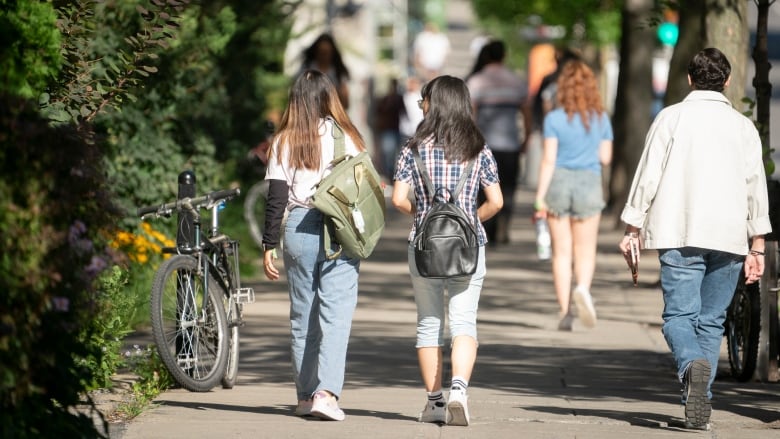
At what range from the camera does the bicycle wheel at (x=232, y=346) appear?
856cm

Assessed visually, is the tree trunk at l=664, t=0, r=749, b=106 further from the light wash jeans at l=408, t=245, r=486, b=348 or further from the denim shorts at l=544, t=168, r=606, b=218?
the light wash jeans at l=408, t=245, r=486, b=348

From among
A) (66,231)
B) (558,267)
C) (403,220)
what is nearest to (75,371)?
(66,231)

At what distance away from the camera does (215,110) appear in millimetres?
14602

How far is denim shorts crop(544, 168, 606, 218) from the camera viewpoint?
37.8ft

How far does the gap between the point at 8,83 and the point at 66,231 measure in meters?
0.56

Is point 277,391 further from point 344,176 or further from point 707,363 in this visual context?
point 707,363

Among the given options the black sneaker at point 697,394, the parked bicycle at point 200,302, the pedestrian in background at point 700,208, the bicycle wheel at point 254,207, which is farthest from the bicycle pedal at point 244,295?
the bicycle wheel at point 254,207

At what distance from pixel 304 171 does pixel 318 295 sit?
23.1 inches

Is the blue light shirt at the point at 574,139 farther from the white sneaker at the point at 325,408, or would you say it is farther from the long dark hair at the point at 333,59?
the white sneaker at the point at 325,408

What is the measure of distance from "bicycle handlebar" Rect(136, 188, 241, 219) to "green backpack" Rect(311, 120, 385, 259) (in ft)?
3.46

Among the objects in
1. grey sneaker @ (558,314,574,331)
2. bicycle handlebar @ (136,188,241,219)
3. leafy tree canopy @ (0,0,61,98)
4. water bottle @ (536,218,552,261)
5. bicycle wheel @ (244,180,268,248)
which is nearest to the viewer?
leafy tree canopy @ (0,0,61,98)

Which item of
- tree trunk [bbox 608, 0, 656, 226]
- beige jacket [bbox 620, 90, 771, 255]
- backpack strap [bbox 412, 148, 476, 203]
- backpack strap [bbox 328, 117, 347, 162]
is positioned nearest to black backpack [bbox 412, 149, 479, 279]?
backpack strap [bbox 412, 148, 476, 203]

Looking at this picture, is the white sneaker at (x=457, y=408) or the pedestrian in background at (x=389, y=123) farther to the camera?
the pedestrian in background at (x=389, y=123)

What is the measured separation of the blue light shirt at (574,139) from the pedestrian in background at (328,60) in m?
4.08
